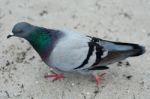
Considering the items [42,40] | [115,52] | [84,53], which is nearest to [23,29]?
[42,40]

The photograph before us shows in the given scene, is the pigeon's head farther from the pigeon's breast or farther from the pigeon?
the pigeon's breast

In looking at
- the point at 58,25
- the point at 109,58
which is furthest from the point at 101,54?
the point at 58,25

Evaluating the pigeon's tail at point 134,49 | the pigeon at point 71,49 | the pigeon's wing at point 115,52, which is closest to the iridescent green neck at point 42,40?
the pigeon at point 71,49

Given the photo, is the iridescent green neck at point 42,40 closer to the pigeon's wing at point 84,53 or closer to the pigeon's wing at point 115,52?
the pigeon's wing at point 84,53

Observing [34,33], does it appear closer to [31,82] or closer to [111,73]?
[31,82]

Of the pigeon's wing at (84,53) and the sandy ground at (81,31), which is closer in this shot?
the pigeon's wing at (84,53)

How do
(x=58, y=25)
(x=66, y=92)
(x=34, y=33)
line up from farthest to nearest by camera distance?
(x=58, y=25) < (x=66, y=92) < (x=34, y=33)

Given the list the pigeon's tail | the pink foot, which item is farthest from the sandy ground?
the pigeon's tail

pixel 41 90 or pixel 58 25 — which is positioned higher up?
pixel 58 25
